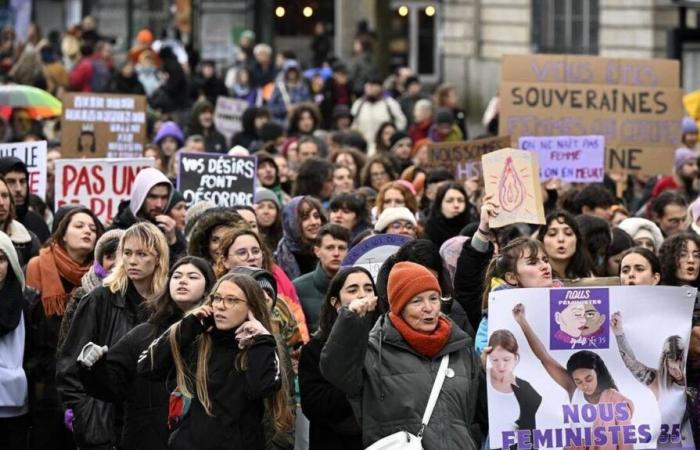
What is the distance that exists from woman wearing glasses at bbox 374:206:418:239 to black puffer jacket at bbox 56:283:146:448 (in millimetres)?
2566

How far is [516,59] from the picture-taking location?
56.5 ft

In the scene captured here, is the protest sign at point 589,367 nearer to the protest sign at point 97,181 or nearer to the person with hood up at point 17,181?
the person with hood up at point 17,181

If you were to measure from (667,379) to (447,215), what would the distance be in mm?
4057

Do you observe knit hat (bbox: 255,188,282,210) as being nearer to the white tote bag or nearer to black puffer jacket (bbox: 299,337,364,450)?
black puffer jacket (bbox: 299,337,364,450)

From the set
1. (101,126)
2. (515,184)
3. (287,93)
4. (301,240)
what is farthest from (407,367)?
(287,93)

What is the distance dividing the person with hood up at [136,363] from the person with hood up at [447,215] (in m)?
3.88

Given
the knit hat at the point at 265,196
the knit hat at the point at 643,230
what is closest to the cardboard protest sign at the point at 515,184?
the knit hat at the point at 643,230

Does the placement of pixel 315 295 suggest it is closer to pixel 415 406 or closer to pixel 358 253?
pixel 358 253

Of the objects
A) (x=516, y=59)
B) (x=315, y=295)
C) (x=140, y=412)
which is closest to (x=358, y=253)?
(x=315, y=295)

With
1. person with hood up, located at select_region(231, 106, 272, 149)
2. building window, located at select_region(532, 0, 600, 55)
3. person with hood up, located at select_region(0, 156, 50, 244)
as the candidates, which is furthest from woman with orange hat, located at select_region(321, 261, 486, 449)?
building window, located at select_region(532, 0, 600, 55)

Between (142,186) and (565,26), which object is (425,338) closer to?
(142,186)

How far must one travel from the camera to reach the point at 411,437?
8688 mm

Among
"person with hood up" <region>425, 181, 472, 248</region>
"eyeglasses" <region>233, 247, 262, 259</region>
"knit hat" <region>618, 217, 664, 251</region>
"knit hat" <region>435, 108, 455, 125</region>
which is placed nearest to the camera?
"eyeglasses" <region>233, 247, 262, 259</region>

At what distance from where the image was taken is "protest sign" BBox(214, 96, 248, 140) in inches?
937
